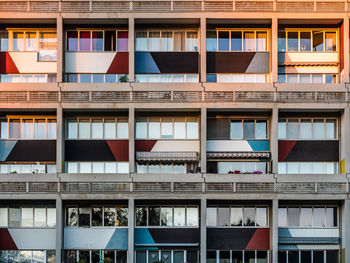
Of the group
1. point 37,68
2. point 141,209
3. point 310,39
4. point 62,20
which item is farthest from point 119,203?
point 310,39

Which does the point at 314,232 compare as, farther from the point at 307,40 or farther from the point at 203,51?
the point at 203,51

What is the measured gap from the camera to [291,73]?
89.7 feet

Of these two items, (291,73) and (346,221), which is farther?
(291,73)

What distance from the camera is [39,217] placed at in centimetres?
2652

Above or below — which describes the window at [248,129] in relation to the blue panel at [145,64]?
below

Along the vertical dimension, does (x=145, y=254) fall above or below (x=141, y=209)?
below

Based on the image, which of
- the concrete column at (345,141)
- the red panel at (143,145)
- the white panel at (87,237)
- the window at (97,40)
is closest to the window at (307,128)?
the concrete column at (345,141)

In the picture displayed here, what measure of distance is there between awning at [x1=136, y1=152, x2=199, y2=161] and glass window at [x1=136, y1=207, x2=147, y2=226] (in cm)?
305

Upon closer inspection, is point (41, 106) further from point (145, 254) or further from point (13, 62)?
point (145, 254)

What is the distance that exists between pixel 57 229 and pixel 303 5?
19.7m

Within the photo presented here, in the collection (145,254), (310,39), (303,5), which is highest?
(303,5)

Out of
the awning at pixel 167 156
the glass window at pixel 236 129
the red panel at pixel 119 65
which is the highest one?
the red panel at pixel 119 65

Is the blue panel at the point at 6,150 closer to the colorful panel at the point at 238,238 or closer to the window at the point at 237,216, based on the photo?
the window at the point at 237,216

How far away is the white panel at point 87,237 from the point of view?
25.9m
